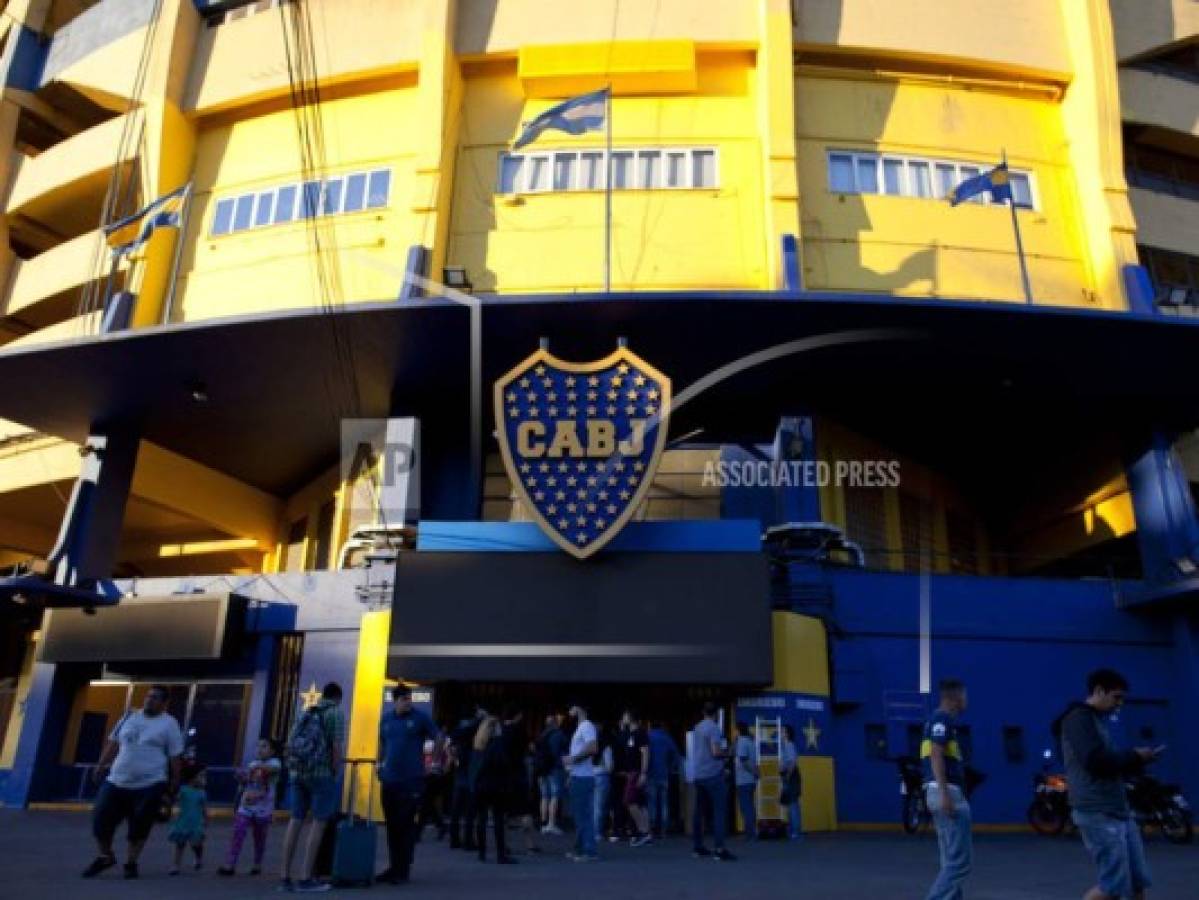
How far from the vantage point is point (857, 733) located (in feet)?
51.9

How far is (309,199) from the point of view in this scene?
21.0 meters

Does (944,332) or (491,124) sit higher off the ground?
(491,124)

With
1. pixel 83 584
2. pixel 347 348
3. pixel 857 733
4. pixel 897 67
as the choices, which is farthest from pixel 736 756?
pixel 897 67

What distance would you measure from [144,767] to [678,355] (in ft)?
37.5

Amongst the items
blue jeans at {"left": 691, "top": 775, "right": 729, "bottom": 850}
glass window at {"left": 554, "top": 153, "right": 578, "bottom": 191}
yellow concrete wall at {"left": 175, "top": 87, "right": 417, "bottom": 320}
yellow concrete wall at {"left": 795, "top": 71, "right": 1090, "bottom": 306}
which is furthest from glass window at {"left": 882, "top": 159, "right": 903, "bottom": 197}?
blue jeans at {"left": 691, "top": 775, "right": 729, "bottom": 850}

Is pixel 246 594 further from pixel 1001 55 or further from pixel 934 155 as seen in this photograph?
pixel 1001 55

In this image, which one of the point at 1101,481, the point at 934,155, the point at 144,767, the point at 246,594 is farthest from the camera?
the point at 1101,481

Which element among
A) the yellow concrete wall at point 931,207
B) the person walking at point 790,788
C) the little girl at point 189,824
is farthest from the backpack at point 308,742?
the yellow concrete wall at point 931,207

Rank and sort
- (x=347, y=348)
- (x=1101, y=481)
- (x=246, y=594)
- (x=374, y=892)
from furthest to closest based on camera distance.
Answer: (x=1101, y=481) < (x=246, y=594) < (x=347, y=348) < (x=374, y=892)

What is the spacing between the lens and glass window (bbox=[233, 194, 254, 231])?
856 inches

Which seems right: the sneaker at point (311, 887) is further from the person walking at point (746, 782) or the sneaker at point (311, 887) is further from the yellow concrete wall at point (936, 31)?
Result: the yellow concrete wall at point (936, 31)

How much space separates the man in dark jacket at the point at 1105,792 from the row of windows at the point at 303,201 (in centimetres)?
1854

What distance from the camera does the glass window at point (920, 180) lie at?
20.3 m

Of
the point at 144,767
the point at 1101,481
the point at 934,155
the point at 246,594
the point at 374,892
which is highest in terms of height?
the point at 934,155
